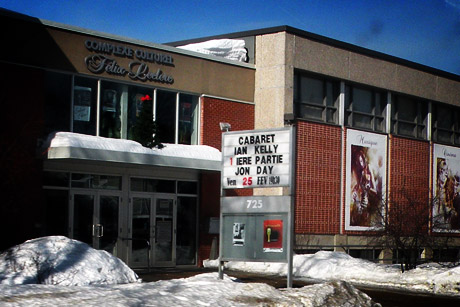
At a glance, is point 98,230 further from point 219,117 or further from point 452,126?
point 452,126

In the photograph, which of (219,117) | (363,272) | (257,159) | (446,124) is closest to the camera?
(257,159)

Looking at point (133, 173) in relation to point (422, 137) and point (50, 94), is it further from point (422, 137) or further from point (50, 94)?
point (422, 137)

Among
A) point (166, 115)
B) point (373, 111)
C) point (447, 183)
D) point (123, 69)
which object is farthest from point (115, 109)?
point (447, 183)

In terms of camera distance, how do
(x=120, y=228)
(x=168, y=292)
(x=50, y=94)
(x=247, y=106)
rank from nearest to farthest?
(x=168, y=292), (x=50, y=94), (x=120, y=228), (x=247, y=106)

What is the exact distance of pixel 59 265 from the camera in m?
15.7

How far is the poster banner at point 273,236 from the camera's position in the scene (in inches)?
599

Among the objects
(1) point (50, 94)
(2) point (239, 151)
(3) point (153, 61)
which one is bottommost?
(2) point (239, 151)

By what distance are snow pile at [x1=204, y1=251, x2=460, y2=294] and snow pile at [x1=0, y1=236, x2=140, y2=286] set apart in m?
6.94

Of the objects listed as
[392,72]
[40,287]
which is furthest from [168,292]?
[392,72]

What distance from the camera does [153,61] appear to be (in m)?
24.0

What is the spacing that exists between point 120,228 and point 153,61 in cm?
548

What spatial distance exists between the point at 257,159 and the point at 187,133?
9501 mm

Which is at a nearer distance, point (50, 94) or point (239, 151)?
point (239, 151)

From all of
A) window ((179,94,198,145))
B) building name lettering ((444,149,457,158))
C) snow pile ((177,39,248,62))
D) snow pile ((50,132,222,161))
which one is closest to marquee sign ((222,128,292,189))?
snow pile ((50,132,222,161))
